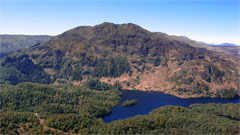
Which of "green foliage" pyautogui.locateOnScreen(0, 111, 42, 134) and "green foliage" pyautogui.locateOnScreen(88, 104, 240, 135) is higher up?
"green foliage" pyautogui.locateOnScreen(88, 104, 240, 135)

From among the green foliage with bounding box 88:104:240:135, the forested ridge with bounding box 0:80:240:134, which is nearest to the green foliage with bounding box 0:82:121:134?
the forested ridge with bounding box 0:80:240:134

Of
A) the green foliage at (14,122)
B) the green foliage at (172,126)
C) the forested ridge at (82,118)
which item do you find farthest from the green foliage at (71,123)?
the green foliage at (172,126)

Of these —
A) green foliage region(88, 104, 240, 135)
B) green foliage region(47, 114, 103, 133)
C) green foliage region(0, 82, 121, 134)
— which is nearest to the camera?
Result: green foliage region(88, 104, 240, 135)

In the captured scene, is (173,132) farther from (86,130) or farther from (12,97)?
(12,97)

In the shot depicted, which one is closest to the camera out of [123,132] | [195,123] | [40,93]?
[123,132]

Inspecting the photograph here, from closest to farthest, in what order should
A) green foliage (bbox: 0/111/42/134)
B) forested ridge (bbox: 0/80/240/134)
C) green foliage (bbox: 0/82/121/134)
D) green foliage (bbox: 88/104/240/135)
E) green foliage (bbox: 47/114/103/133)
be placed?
green foliage (bbox: 88/104/240/135), forested ridge (bbox: 0/80/240/134), green foliage (bbox: 0/111/42/134), green foliage (bbox: 0/82/121/134), green foliage (bbox: 47/114/103/133)

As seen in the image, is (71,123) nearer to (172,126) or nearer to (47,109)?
(47,109)

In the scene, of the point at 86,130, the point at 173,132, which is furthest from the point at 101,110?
the point at 173,132

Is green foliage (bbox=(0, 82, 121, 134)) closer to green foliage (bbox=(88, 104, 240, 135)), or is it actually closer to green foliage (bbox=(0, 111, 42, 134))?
green foliage (bbox=(0, 111, 42, 134))

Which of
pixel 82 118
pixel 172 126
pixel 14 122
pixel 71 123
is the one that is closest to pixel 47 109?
pixel 14 122

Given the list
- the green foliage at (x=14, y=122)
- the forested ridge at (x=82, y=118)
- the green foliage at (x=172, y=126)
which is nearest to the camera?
the green foliage at (x=172, y=126)

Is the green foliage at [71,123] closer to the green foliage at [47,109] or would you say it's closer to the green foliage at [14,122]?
the green foliage at [47,109]
